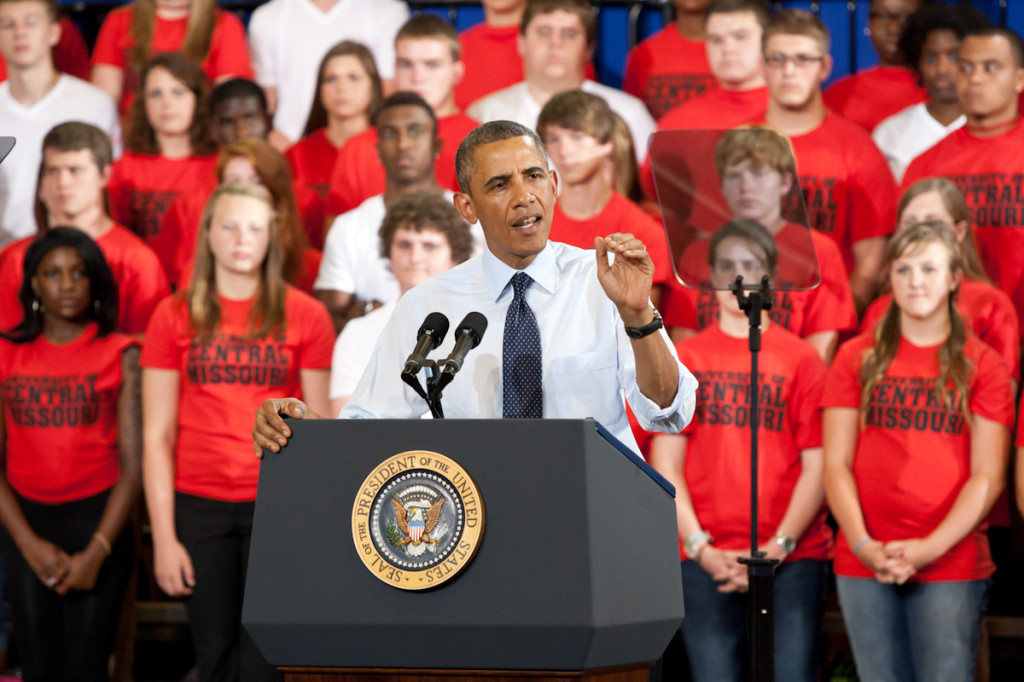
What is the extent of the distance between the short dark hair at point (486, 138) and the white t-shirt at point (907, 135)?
297cm

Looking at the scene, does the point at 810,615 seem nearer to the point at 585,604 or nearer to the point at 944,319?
the point at 944,319

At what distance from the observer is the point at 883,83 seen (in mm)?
5457

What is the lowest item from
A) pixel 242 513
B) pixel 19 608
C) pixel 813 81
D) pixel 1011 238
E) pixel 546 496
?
pixel 19 608

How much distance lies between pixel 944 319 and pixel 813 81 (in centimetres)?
129

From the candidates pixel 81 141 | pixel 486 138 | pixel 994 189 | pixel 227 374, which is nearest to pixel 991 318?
pixel 994 189

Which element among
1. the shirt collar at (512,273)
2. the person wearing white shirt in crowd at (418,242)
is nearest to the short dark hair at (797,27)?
the person wearing white shirt in crowd at (418,242)

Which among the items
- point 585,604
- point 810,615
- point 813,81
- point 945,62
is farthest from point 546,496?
point 945,62

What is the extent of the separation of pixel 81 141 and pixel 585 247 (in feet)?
7.03

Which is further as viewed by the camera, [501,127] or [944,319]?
[944,319]

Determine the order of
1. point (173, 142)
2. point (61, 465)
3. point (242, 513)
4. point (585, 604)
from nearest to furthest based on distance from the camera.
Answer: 1. point (585, 604)
2. point (242, 513)
3. point (61, 465)
4. point (173, 142)

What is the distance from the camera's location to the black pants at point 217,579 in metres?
3.99

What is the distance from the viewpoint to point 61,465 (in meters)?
4.38

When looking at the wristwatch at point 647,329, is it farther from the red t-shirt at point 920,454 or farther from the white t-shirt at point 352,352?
the white t-shirt at point 352,352

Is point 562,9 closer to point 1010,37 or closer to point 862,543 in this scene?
point 1010,37
